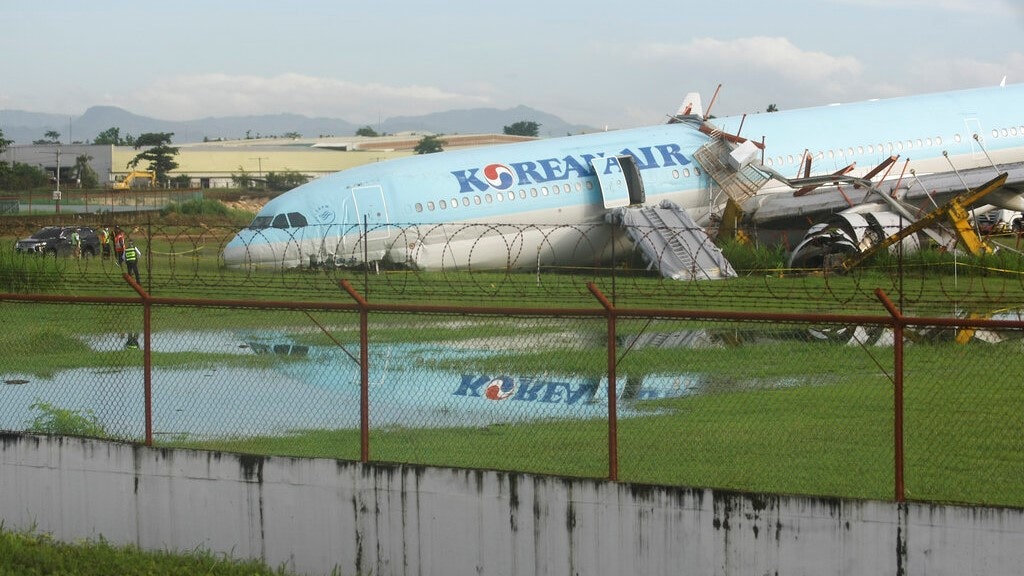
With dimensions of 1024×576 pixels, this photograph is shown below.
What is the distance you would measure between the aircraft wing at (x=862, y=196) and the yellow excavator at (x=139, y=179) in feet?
272

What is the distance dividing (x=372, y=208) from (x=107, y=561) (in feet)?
60.5

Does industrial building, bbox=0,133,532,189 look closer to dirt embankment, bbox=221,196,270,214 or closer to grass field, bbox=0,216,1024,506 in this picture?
dirt embankment, bbox=221,196,270,214

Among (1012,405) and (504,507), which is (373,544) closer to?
(504,507)

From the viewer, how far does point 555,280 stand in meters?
28.2

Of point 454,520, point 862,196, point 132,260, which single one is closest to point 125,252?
point 132,260

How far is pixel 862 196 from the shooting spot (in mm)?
32031

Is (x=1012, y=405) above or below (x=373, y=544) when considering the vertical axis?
above

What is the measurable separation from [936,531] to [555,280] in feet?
62.8

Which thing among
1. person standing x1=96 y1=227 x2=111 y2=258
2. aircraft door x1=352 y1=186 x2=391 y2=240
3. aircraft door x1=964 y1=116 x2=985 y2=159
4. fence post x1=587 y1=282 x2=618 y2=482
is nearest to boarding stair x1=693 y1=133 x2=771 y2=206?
aircraft door x1=964 y1=116 x2=985 y2=159

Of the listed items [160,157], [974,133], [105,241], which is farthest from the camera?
[160,157]

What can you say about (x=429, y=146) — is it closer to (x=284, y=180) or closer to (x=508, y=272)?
(x=284, y=180)

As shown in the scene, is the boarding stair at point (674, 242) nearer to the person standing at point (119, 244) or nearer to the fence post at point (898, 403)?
the person standing at point (119, 244)

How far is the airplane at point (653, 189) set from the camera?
2911 centimetres

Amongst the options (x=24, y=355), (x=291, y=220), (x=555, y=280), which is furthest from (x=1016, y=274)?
(x=24, y=355)
